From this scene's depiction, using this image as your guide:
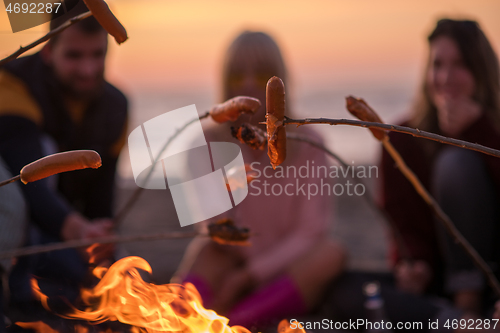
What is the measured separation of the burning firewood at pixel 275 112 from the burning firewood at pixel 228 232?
0.79ft

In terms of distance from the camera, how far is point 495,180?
4.06ft

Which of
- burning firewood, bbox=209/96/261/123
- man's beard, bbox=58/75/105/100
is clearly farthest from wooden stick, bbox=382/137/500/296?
man's beard, bbox=58/75/105/100

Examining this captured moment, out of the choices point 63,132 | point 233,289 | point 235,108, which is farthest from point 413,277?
point 63,132

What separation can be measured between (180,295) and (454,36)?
3.71ft

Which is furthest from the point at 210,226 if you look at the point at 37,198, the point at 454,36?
the point at 454,36

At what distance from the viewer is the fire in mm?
634

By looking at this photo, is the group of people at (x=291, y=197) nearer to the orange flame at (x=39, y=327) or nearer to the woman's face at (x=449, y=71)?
the woman's face at (x=449, y=71)

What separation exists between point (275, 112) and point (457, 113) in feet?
3.64

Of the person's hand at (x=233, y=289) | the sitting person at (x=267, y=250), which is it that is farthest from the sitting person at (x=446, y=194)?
the person's hand at (x=233, y=289)

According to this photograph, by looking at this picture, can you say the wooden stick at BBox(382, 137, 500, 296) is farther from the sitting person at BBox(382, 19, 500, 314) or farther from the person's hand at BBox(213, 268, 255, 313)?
the person's hand at BBox(213, 268, 255, 313)

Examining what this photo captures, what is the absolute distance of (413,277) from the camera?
1.29 m

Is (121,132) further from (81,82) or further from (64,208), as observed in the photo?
(64,208)

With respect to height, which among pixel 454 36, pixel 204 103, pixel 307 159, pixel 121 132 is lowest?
pixel 204 103

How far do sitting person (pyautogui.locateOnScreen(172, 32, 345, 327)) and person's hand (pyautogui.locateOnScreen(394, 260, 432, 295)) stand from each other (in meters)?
0.19
